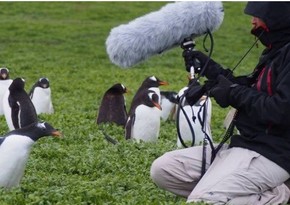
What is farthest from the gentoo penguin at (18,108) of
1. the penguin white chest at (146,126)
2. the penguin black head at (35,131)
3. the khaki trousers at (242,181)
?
the khaki trousers at (242,181)

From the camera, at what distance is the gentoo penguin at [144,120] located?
10.2 meters

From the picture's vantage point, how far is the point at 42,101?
12.8m

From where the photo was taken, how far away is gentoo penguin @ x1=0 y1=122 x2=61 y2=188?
6.41 metres

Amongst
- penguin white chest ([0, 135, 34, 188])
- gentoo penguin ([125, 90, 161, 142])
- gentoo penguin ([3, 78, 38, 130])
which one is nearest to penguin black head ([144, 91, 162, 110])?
gentoo penguin ([125, 90, 161, 142])

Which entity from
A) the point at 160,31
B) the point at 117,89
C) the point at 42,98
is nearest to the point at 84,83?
the point at 42,98

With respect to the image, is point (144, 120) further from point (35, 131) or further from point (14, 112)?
point (35, 131)

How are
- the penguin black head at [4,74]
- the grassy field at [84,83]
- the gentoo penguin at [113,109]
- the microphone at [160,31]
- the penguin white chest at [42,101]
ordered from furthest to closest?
the penguin black head at [4,74], the penguin white chest at [42,101], the gentoo penguin at [113,109], the grassy field at [84,83], the microphone at [160,31]

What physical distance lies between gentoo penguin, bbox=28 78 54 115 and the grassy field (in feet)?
0.84

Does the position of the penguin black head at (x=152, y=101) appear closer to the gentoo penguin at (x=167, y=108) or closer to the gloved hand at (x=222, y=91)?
the gentoo penguin at (x=167, y=108)

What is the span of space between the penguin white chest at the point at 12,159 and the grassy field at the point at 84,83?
7.1 inches

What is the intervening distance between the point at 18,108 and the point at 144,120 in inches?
63.1

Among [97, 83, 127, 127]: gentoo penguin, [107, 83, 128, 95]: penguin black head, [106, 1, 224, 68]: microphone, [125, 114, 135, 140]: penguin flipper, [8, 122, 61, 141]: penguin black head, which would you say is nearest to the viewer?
[106, 1, 224, 68]: microphone

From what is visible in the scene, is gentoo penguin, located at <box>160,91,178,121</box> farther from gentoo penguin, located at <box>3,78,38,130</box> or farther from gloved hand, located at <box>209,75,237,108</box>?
gloved hand, located at <box>209,75,237,108</box>

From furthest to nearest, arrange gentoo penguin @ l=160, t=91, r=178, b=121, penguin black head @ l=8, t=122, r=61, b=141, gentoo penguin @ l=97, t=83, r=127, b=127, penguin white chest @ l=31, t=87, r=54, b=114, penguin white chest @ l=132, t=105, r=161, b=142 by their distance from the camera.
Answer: gentoo penguin @ l=160, t=91, r=178, b=121
penguin white chest @ l=31, t=87, r=54, b=114
gentoo penguin @ l=97, t=83, r=127, b=127
penguin white chest @ l=132, t=105, r=161, b=142
penguin black head @ l=8, t=122, r=61, b=141
